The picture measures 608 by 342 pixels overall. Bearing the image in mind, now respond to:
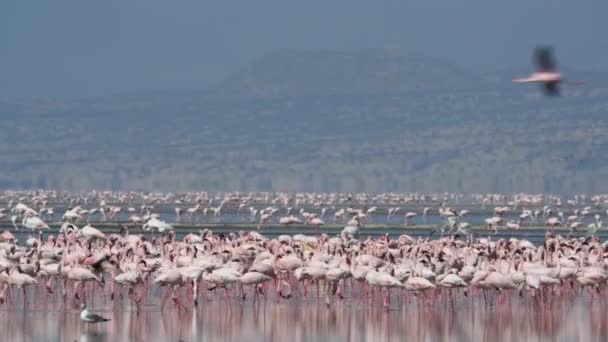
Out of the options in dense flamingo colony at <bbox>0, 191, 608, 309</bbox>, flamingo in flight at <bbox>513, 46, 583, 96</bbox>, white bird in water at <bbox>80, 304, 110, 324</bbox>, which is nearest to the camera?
flamingo in flight at <bbox>513, 46, 583, 96</bbox>

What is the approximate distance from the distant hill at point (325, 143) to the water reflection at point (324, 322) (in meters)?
92.6

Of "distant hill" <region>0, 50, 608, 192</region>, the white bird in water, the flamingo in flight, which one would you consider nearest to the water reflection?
the white bird in water

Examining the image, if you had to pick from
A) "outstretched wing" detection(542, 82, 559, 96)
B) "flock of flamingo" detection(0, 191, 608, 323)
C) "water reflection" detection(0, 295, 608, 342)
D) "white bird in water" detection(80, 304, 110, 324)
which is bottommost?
"water reflection" detection(0, 295, 608, 342)

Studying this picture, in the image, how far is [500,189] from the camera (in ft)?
385

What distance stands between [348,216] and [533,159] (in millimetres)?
73433

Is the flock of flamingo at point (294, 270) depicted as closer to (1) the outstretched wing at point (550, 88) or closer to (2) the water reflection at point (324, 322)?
(2) the water reflection at point (324, 322)

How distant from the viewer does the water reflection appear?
21.1 meters

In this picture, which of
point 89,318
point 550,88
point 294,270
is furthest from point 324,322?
point 550,88

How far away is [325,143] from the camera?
145875 millimetres

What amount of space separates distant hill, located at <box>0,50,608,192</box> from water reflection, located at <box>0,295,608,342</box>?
9263 cm

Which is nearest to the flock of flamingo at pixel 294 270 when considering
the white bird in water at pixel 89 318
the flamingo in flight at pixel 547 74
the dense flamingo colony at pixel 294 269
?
the dense flamingo colony at pixel 294 269

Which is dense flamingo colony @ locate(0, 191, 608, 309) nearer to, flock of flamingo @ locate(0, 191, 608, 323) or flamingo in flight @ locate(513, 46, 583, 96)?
flock of flamingo @ locate(0, 191, 608, 323)

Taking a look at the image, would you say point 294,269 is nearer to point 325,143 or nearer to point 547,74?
point 547,74

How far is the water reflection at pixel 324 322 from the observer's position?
2112 cm
